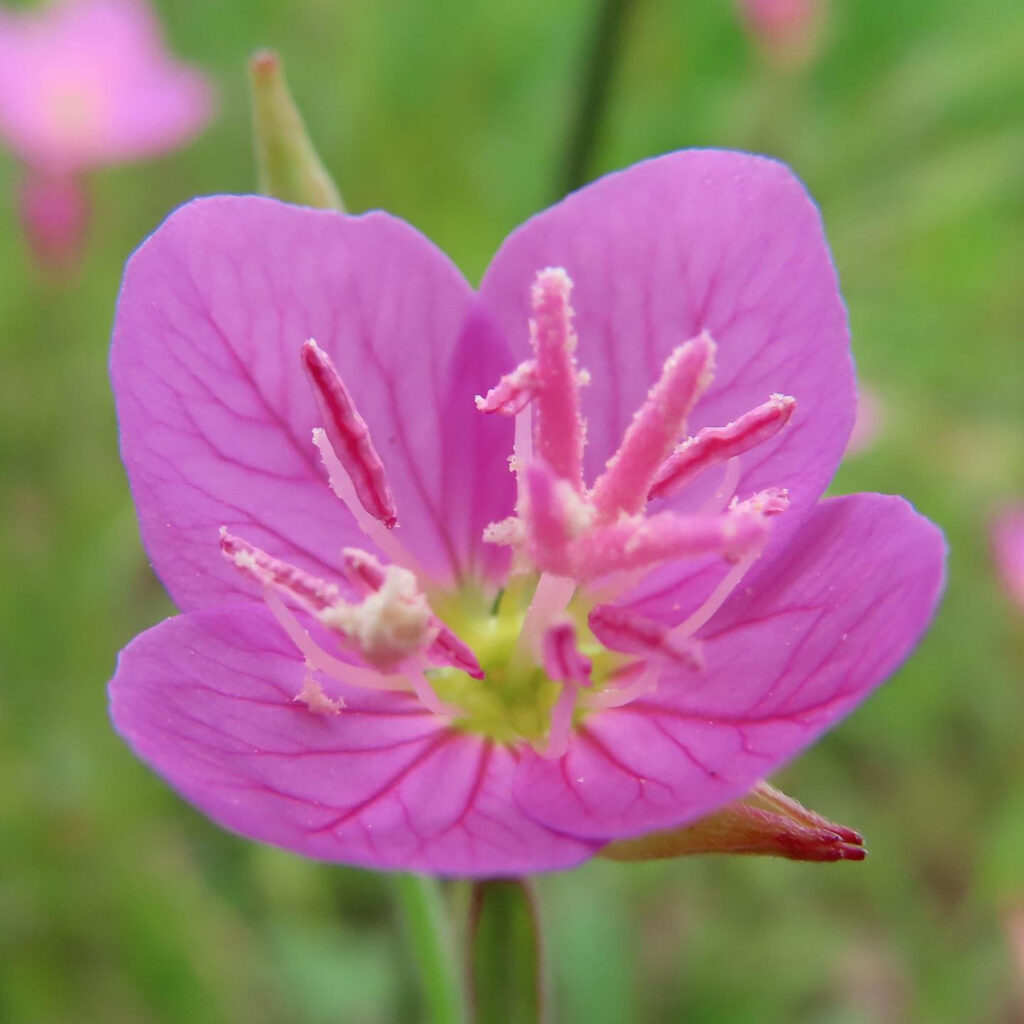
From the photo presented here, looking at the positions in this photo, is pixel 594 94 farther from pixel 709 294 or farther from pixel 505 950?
pixel 505 950

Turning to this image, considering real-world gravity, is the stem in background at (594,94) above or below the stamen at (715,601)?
above

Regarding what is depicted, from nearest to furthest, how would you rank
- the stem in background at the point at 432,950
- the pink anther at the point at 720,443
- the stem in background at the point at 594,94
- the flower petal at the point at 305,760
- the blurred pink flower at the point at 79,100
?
the flower petal at the point at 305,760 → the pink anther at the point at 720,443 → the stem in background at the point at 432,950 → the stem in background at the point at 594,94 → the blurred pink flower at the point at 79,100

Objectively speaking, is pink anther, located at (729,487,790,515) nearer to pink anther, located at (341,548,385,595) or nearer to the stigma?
the stigma

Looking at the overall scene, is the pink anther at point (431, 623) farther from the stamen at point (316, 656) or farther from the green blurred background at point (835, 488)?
the green blurred background at point (835, 488)

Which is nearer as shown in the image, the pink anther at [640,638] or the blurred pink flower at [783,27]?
the pink anther at [640,638]

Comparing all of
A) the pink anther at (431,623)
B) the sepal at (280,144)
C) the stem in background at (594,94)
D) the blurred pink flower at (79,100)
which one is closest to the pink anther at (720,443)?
the pink anther at (431,623)
